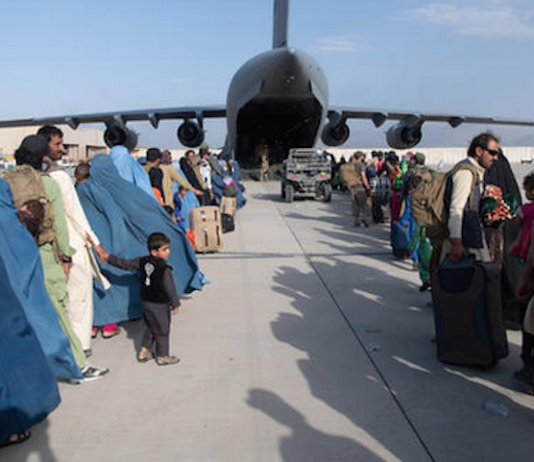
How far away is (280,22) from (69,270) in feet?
73.6

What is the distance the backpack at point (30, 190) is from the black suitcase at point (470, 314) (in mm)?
2970

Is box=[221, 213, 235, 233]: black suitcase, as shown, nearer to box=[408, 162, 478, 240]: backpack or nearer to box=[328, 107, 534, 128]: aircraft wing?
box=[408, 162, 478, 240]: backpack

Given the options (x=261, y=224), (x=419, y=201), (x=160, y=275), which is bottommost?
(x=261, y=224)

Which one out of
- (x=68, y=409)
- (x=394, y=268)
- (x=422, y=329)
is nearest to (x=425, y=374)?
(x=422, y=329)

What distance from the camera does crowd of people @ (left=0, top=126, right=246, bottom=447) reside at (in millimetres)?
2971

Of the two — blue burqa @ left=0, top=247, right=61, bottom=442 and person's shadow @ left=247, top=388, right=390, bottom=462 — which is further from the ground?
blue burqa @ left=0, top=247, right=61, bottom=442

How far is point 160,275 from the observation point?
14.0ft

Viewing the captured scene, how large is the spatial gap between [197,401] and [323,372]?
1017 mm

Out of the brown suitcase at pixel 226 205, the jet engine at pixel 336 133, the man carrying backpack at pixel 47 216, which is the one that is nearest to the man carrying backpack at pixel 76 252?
the man carrying backpack at pixel 47 216

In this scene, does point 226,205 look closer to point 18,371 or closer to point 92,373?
point 92,373

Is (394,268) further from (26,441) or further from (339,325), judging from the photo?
A: (26,441)

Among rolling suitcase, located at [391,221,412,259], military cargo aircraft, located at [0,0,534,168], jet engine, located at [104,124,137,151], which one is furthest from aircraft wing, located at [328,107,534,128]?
rolling suitcase, located at [391,221,412,259]

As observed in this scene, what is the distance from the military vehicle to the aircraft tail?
9.74 metres

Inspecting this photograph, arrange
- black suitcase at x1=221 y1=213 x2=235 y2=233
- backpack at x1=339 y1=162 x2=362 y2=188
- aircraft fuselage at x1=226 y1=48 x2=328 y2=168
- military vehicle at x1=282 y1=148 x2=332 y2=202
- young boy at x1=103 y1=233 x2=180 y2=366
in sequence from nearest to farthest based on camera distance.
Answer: young boy at x1=103 y1=233 x2=180 y2=366 < black suitcase at x1=221 y1=213 x2=235 y2=233 < backpack at x1=339 y1=162 x2=362 y2=188 < military vehicle at x1=282 y1=148 x2=332 y2=202 < aircraft fuselage at x1=226 y1=48 x2=328 y2=168
